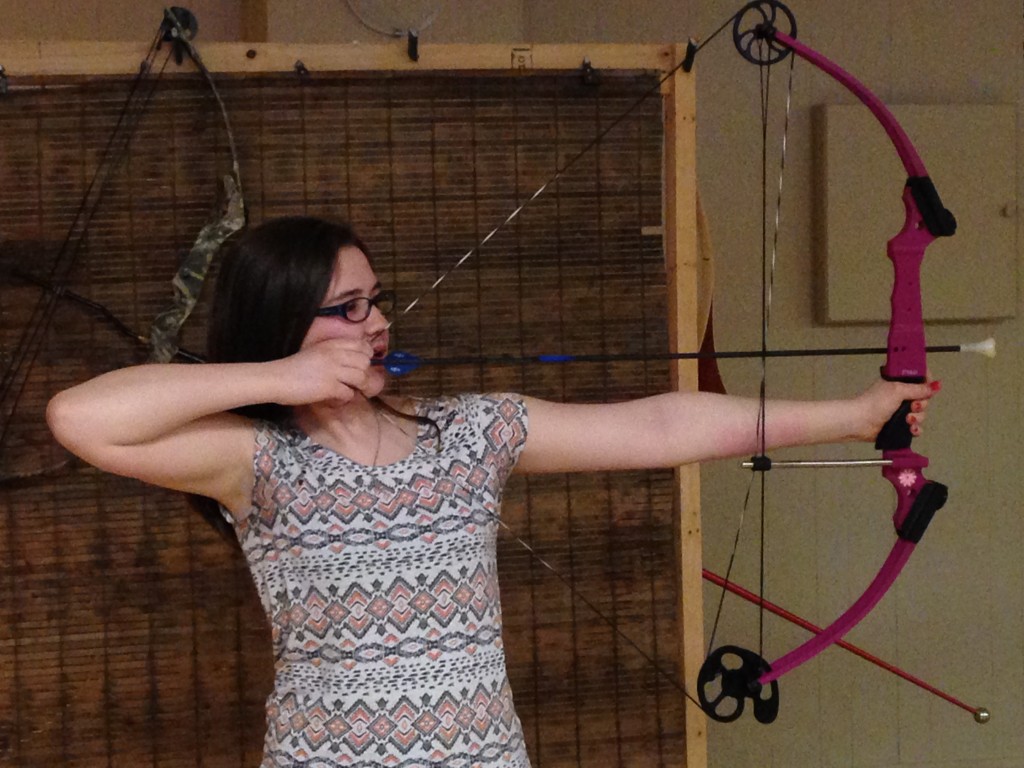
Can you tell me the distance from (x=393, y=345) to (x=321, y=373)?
72cm

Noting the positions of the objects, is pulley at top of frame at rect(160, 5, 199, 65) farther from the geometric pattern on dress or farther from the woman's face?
the geometric pattern on dress

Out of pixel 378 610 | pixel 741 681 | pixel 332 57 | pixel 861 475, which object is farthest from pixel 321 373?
pixel 861 475

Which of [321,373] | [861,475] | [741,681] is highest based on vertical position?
[321,373]

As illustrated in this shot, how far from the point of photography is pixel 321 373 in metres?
1.17

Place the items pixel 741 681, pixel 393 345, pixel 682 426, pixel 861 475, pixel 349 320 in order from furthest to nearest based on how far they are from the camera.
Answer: pixel 861 475, pixel 393 345, pixel 741 681, pixel 682 426, pixel 349 320

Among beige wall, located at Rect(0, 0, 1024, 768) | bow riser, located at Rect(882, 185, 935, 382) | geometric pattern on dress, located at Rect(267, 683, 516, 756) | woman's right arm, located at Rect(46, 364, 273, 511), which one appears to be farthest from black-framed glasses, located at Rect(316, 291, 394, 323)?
beige wall, located at Rect(0, 0, 1024, 768)

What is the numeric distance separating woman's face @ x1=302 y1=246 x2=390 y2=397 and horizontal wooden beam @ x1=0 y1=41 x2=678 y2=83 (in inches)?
26.5

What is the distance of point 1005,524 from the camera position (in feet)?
8.98

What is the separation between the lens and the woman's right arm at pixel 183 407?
44.2 inches

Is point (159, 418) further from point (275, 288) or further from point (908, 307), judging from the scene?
point (908, 307)

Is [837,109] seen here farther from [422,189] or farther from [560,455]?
[560,455]

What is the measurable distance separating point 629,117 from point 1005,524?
1459 mm

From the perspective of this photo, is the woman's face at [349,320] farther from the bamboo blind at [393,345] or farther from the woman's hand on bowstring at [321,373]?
the bamboo blind at [393,345]

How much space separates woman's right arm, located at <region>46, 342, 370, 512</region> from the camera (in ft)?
3.68
